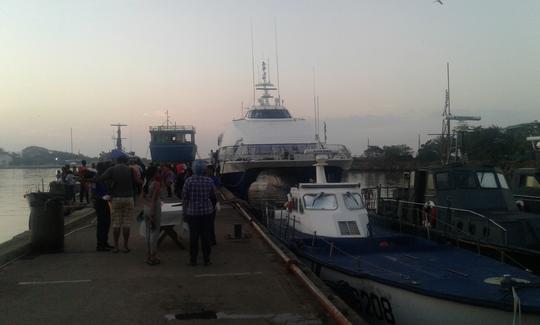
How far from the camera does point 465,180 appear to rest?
1298 centimetres

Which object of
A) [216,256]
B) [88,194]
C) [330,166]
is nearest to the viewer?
[216,256]

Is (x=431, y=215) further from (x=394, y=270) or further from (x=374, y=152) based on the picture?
(x=374, y=152)

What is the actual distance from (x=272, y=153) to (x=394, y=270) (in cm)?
1847

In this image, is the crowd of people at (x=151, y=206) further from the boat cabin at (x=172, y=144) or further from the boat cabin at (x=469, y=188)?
the boat cabin at (x=172, y=144)

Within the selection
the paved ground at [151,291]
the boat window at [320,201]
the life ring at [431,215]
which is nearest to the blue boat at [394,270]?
the boat window at [320,201]

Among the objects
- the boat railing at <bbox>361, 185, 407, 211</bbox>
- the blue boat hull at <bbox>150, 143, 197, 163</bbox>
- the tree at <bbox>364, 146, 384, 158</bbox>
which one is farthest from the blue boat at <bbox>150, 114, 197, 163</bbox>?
the tree at <bbox>364, 146, 384, 158</bbox>

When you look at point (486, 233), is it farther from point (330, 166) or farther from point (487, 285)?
point (330, 166)

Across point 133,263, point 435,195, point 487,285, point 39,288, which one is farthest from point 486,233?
point 39,288

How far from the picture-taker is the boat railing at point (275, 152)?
25.9 metres

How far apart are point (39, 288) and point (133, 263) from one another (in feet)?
5.96

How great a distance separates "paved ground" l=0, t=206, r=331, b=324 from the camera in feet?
19.0

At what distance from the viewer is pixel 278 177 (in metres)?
28.4

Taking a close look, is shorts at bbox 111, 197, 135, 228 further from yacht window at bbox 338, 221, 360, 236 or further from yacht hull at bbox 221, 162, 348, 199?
yacht hull at bbox 221, 162, 348, 199

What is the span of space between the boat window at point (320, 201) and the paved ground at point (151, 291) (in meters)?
2.76
